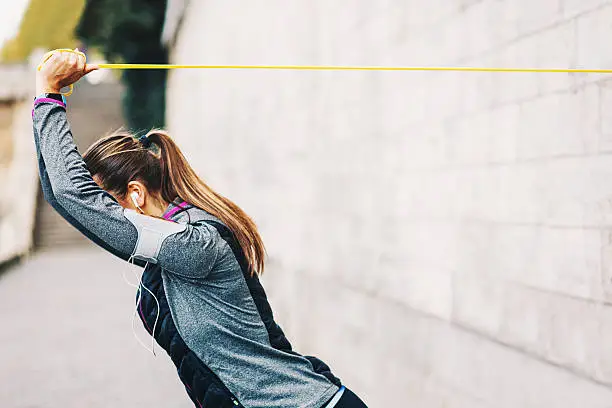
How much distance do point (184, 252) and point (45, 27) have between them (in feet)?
120

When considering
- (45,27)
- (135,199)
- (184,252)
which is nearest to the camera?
(184,252)

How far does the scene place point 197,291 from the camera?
1792mm

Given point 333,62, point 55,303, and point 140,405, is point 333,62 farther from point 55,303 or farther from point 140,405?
point 55,303

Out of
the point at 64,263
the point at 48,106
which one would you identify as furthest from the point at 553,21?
the point at 64,263

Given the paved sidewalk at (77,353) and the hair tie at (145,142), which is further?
the paved sidewalk at (77,353)

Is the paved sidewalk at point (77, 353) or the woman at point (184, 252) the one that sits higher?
the woman at point (184, 252)

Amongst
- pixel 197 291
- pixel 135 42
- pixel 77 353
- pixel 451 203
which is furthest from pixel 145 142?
pixel 135 42

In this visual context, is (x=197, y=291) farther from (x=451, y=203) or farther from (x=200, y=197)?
(x=451, y=203)

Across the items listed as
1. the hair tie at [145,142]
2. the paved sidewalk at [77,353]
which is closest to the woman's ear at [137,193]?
the hair tie at [145,142]

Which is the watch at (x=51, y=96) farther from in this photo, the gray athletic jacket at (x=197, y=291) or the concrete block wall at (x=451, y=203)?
the concrete block wall at (x=451, y=203)

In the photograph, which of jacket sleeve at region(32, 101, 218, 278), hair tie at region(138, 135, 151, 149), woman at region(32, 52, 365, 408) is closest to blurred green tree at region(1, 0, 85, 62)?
hair tie at region(138, 135, 151, 149)

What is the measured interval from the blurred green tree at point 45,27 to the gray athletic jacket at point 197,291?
29.5m

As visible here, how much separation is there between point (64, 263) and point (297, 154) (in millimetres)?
11397

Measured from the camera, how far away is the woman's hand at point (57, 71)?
70.5 inches
